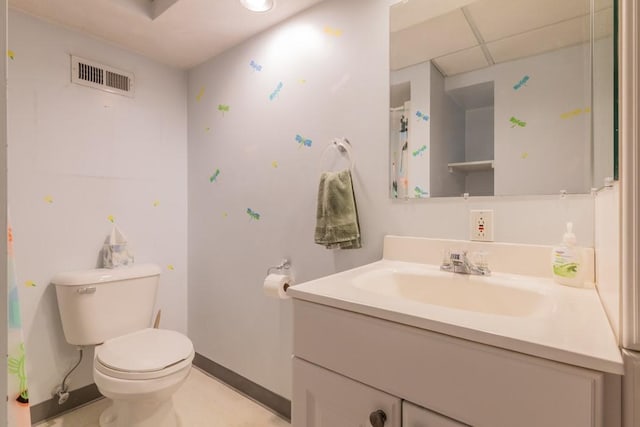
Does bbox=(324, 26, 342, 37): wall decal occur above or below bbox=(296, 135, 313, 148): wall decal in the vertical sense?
above

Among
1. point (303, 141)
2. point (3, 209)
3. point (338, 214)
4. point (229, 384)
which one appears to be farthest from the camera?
point (229, 384)

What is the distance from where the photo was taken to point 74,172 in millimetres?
1715

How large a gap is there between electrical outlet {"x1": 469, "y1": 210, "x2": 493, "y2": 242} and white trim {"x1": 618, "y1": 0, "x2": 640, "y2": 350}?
575mm

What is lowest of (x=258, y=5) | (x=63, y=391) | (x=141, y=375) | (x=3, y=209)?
(x=63, y=391)

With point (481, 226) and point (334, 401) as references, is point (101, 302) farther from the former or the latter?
point (481, 226)

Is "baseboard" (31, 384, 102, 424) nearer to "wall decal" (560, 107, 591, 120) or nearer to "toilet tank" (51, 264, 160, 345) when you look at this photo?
"toilet tank" (51, 264, 160, 345)

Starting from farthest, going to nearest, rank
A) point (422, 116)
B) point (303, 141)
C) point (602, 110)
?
point (303, 141) < point (422, 116) < point (602, 110)

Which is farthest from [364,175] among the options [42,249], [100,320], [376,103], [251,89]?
[42,249]

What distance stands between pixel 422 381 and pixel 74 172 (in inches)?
77.2

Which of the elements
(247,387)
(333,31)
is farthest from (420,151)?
(247,387)

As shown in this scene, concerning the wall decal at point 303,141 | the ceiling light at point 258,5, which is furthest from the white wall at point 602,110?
the ceiling light at point 258,5

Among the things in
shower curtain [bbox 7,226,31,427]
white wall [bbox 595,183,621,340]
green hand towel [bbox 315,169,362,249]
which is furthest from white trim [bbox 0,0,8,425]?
green hand towel [bbox 315,169,362,249]

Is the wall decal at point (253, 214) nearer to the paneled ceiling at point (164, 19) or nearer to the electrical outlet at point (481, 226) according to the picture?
the paneled ceiling at point (164, 19)

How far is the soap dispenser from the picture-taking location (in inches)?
34.1
